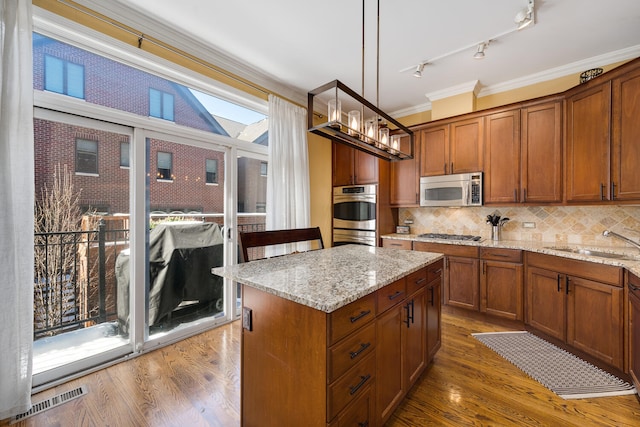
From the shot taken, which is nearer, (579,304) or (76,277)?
(76,277)

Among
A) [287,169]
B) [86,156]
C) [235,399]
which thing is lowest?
[235,399]

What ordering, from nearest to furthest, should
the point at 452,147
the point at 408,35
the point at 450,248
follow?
the point at 408,35
the point at 450,248
the point at 452,147

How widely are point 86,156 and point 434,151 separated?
3.76 meters

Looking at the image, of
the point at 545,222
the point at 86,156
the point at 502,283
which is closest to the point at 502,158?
the point at 545,222

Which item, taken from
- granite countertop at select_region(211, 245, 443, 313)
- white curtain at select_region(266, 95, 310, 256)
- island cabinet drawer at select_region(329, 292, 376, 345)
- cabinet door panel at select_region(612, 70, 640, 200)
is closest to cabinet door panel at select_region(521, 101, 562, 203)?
cabinet door panel at select_region(612, 70, 640, 200)

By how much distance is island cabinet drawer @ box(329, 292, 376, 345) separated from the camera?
1.14 m

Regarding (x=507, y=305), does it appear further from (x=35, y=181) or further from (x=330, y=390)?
(x=35, y=181)

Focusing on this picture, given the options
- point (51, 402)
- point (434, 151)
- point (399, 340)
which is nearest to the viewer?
point (399, 340)

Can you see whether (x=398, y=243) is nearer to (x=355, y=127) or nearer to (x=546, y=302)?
(x=546, y=302)

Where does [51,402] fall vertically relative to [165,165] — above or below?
below

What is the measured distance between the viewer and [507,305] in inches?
115

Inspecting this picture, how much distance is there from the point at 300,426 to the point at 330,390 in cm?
27

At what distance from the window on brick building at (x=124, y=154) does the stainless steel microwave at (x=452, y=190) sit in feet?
11.1

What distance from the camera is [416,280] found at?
1.84m
